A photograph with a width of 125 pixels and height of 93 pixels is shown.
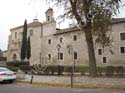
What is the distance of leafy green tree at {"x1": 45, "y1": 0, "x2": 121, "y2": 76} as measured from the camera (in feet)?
67.2

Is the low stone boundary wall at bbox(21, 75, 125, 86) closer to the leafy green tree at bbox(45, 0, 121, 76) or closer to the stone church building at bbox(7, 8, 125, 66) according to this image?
the leafy green tree at bbox(45, 0, 121, 76)

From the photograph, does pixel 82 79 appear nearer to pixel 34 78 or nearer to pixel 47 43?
pixel 34 78

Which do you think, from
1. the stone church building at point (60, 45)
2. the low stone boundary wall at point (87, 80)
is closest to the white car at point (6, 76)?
the low stone boundary wall at point (87, 80)

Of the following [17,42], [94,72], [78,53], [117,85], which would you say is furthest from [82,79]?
[17,42]

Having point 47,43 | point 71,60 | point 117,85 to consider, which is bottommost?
point 117,85

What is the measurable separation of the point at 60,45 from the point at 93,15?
143 feet

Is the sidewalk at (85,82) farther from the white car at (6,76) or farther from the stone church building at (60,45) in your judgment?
the stone church building at (60,45)

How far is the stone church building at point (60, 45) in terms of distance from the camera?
53906 mm

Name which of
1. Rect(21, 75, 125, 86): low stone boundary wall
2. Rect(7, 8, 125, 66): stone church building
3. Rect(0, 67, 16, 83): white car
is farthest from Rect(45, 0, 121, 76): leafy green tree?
Rect(7, 8, 125, 66): stone church building

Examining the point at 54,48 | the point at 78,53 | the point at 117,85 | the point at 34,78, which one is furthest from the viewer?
the point at 54,48

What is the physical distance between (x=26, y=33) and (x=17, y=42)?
9390 mm

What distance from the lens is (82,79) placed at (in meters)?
21.1

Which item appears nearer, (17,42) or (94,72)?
(94,72)

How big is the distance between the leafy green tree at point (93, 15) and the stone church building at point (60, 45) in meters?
30.4
